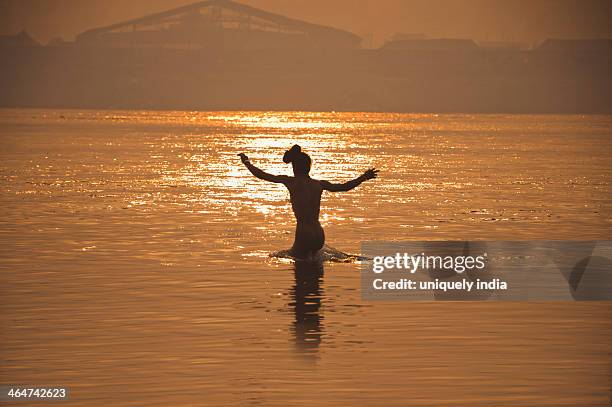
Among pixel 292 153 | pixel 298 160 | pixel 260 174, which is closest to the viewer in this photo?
pixel 260 174

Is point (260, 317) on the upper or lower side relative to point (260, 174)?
lower

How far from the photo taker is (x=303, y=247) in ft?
71.8

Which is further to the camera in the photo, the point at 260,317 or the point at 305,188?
the point at 305,188

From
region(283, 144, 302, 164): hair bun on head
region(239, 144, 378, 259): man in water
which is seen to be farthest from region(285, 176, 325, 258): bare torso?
region(283, 144, 302, 164): hair bun on head

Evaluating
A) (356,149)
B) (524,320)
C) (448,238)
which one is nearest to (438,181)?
(448,238)

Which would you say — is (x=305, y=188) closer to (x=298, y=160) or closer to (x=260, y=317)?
(x=298, y=160)

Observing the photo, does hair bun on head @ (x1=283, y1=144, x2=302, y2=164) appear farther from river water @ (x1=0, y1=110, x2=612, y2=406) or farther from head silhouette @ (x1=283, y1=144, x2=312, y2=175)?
river water @ (x1=0, y1=110, x2=612, y2=406)

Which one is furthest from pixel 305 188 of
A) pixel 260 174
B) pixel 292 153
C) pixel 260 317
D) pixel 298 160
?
pixel 260 317

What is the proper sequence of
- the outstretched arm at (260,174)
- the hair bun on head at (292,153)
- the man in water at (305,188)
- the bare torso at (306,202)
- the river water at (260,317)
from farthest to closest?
the bare torso at (306,202) → the man in water at (305,188) → the hair bun on head at (292,153) → the outstretched arm at (260,174) → the river water at (260,317)

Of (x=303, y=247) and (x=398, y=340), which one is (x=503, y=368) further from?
(x=303, y=247)

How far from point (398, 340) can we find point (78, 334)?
3.00 meters

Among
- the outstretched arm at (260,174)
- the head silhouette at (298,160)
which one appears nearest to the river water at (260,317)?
the outstretched arm at (260,174)

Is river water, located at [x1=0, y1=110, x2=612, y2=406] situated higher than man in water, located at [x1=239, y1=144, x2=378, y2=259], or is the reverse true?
man in water, located at [x1=239, y1=144, x2=378, y2=259]

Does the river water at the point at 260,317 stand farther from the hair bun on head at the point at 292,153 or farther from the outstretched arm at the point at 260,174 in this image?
the hair bun on head at the point at 292,153
